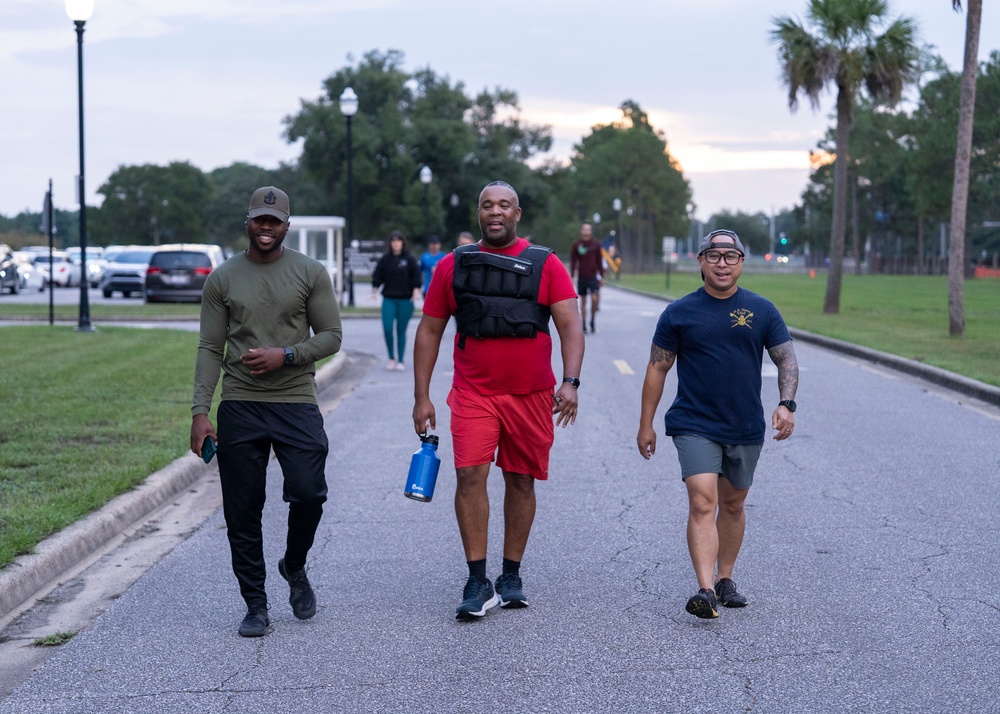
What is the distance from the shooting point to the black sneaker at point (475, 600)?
536cm

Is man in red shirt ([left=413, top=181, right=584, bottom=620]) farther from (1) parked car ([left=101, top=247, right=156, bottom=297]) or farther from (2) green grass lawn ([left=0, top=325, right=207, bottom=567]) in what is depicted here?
(1) parked car ([left=101, top=247, right=156, bottom=297])

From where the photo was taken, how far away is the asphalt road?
4.46 metres

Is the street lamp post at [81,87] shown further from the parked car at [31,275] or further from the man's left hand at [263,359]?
the parked car at [31,275]

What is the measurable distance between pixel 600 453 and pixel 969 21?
1419 cm

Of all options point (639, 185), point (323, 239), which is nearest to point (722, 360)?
point (323, 239)

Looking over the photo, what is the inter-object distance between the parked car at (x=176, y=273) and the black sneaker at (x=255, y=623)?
94.6 ft

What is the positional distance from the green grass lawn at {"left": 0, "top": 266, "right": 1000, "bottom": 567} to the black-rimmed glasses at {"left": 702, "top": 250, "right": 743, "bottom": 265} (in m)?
3.57

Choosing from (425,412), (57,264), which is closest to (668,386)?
(425,412)

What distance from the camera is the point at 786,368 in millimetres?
5586

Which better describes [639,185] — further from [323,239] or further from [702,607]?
[702,607]

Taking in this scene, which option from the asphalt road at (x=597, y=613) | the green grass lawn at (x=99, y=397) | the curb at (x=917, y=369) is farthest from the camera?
the curb at (x=917, y=369)

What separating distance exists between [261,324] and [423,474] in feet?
3.14

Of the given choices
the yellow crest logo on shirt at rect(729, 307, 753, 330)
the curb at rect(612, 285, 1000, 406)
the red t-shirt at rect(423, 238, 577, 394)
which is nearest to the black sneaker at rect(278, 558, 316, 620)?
the red t-shirt at rect(423, 238, 577, 394)

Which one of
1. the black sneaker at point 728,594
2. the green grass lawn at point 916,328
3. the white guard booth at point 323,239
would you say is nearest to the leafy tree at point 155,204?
the white guard booth at point 323,239
